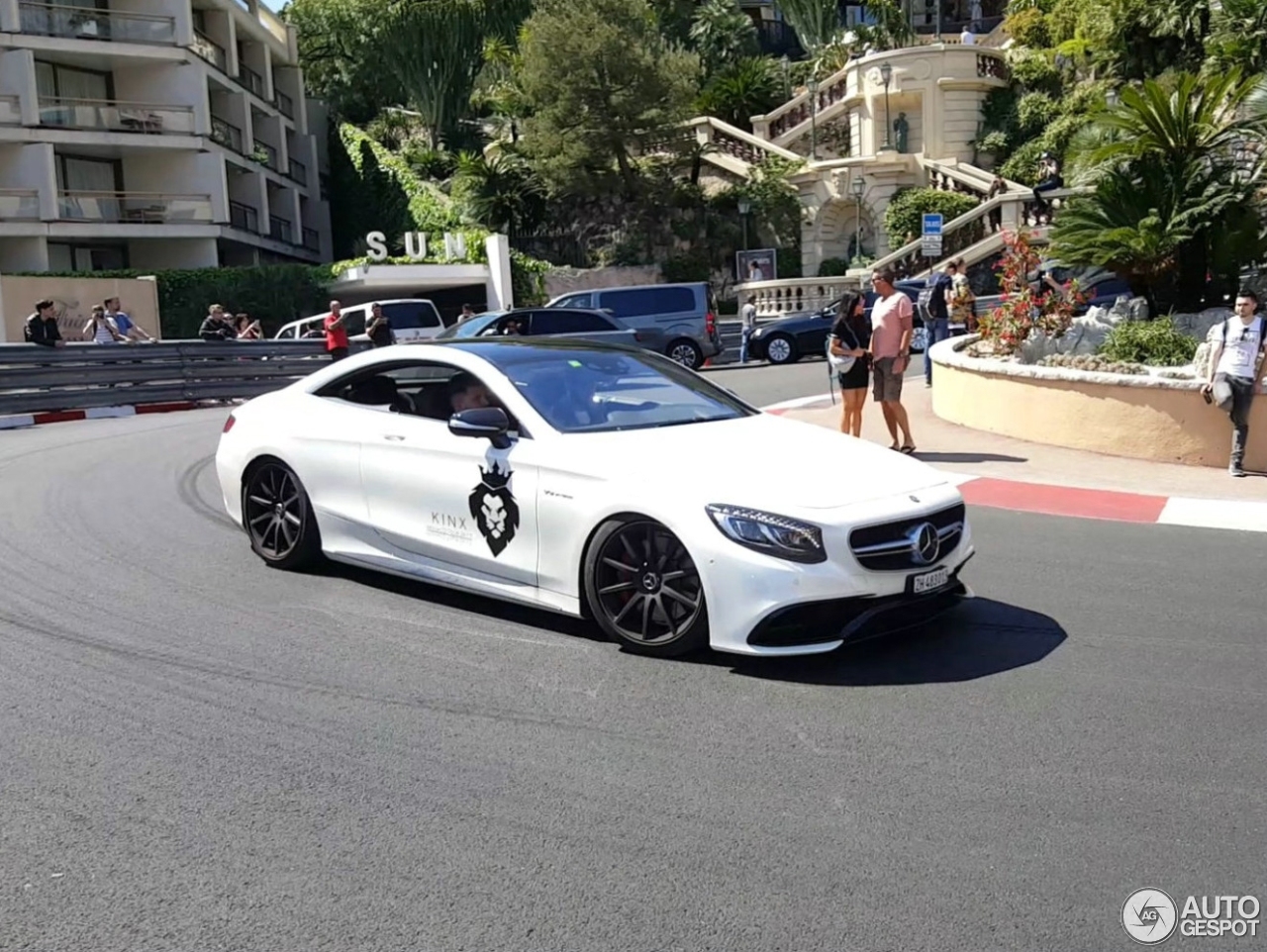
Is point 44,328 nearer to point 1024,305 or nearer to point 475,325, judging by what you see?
point 475,325

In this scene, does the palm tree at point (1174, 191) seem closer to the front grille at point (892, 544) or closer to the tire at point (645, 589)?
the front grille at point (892, 544)

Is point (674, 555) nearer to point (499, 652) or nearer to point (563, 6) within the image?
point (499, 652)

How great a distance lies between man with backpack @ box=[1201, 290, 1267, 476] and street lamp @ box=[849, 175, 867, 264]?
98.0 feet

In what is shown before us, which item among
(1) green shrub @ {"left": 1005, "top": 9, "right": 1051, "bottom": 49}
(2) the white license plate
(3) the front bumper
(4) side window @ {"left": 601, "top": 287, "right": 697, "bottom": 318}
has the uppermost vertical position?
(1) green shrub @ {"left": 1005, "top": 9, "right": 1051, "bottom": 49}

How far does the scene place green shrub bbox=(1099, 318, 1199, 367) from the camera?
500 inches

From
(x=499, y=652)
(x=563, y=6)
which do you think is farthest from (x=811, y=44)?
(x=499, y=652)

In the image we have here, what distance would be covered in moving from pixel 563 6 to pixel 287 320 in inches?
539

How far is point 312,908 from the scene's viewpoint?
12.0 ft

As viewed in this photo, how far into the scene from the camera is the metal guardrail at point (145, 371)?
19.2 meters

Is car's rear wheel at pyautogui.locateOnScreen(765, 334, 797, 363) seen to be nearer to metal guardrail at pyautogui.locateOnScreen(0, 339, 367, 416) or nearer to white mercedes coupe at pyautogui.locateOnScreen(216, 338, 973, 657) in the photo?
metal guardrail at pyautogui.locateOnScreen(0, 339, 367, 416)

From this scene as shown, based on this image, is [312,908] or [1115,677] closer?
[312,908]

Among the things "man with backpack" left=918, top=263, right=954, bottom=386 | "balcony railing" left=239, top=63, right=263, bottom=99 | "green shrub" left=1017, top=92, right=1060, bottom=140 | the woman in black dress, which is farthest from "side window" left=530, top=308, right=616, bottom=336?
"balcony railing" left=239, top=63, right=263, bottom=99

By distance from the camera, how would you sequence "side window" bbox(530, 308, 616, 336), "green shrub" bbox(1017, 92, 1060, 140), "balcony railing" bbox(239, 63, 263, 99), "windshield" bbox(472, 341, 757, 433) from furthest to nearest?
"balcony railing" bbox(239, 63, 263, 99)
"green shrub" bbox(1017, 92, 1060, 140)
"side window" bbox(530, 308, 616, 336)
"windshield" bbox(472, 341, 757, 433)

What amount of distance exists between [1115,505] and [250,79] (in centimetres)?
4404
